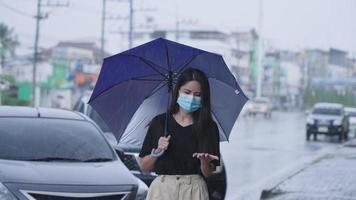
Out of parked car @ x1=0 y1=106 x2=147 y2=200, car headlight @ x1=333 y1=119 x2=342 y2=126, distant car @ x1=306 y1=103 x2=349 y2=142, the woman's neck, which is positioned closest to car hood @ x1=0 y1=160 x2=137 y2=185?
parked car @ x1=0 y1=106 x2=147 y2=200

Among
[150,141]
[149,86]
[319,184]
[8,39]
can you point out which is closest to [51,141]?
[149,86]

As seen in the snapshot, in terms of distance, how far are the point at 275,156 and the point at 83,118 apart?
13838 millimetres

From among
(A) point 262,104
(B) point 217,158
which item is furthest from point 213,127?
(A) point 262,104

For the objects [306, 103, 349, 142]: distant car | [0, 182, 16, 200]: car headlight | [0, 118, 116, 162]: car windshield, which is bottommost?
[306, 103, 349, 142]: distant car

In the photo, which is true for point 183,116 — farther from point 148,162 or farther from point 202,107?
point 148,162

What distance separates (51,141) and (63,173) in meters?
0.92

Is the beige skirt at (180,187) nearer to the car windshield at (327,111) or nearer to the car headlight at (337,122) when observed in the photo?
the car headlight at (337,122)

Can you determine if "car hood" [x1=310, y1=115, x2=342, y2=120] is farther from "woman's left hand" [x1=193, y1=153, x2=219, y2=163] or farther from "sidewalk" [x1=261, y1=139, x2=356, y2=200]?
"woman's left hand" [x1=193, y1=153, x2=219, y2=163]

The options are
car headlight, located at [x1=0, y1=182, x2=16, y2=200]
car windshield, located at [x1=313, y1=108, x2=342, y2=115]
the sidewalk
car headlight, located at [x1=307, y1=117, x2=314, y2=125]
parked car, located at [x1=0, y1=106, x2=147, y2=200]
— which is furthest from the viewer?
car windshield, located at [x1=313, y1=108, x2=342, y2=115]

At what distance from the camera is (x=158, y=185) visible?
4.14 metres

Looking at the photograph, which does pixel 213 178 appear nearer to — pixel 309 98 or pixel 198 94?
pixel 198 94

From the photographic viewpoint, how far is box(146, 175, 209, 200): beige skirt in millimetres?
4086

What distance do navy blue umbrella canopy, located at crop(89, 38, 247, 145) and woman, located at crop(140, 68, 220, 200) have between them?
33 cm

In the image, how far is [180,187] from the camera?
409cm
